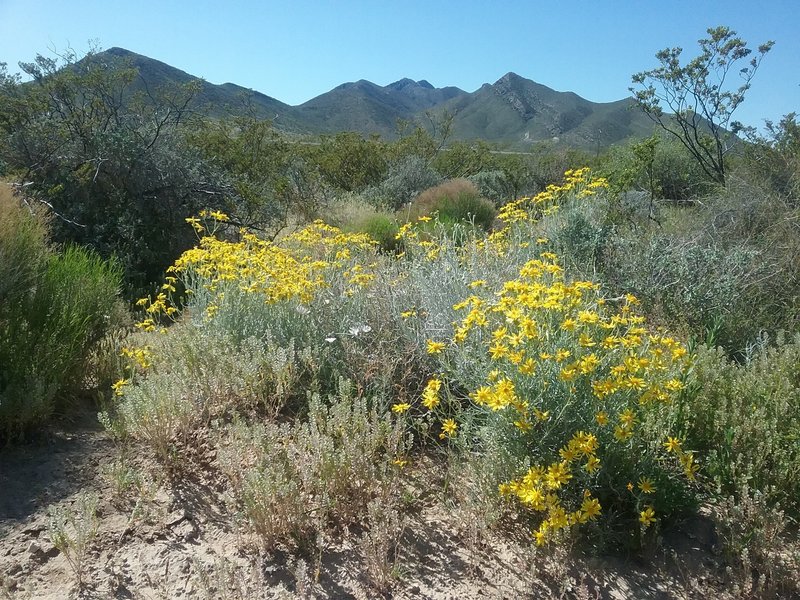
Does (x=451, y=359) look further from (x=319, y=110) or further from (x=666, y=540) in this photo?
(x=319, y=110)

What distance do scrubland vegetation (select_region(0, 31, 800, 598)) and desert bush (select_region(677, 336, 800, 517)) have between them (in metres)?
0.01

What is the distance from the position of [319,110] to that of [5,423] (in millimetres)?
93181

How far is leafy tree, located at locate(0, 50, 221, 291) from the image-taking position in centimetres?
679

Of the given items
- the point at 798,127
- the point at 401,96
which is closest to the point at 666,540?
the point at 798,127

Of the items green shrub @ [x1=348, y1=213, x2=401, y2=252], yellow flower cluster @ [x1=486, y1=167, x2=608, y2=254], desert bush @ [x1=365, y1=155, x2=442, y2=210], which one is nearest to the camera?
yellow flower cluster @ [x1=486, y1=167, x2=608, y2=254]

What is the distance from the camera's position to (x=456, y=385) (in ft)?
11.2

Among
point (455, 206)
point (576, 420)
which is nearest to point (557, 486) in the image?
point (576, 420)

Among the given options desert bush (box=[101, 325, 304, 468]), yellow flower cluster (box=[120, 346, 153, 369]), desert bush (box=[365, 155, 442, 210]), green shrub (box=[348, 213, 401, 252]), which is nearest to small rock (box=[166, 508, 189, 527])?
desert bush (box=[101, 325, 304, 468])

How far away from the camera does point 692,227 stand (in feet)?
20.2

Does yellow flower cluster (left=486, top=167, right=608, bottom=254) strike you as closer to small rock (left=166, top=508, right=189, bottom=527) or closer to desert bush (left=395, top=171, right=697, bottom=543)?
desert bush (left=395, top=171, right=697, bottom=543)

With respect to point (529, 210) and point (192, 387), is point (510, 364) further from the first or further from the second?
point (529, 210)

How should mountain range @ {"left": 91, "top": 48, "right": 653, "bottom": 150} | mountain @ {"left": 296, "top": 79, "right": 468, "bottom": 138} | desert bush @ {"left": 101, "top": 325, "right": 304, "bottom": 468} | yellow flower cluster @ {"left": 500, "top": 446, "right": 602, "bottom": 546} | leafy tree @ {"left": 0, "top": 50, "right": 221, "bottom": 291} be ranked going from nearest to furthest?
1. yellow flower cluster @ {"left": 500, "top": 446, "right": 602, "bottom": 546}
2. desert bush @ {"left": 101, "top": 325, "right": 304, "bottom": 468}
3. leafy tree @ {"left": 0, "top": 50, "right": 221, "bottom": 291}
4. mountain range @ {"left": 91, "top": 48, "right": 653, "bottom": 150}
5. mountain @ {"left": 296, "top": 79, "right": 468, "bottom": 138}

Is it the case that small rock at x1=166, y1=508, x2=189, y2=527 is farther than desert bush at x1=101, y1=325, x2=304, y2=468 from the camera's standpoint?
No

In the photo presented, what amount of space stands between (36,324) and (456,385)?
2392 mm
